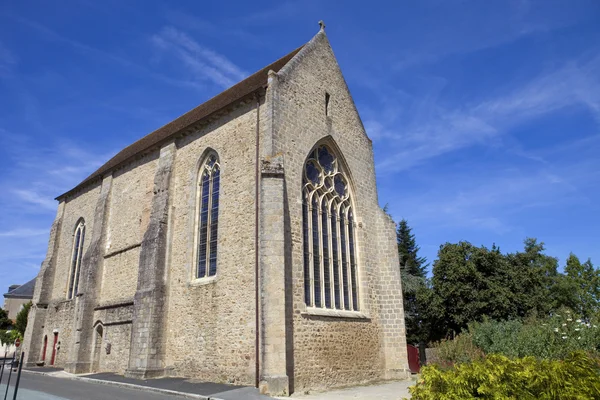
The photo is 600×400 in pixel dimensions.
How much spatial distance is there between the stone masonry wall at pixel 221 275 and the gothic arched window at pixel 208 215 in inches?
10.2

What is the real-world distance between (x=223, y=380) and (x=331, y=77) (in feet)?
38.9

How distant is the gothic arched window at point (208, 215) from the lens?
46.9ft

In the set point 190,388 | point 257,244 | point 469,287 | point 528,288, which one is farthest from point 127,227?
point 528,288

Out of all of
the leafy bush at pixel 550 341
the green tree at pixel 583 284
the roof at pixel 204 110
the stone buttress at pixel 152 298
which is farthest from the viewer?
the green tree at pixel 583 284

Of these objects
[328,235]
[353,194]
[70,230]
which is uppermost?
[70,230]

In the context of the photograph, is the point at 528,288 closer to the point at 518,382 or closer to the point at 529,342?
the point at 529,342

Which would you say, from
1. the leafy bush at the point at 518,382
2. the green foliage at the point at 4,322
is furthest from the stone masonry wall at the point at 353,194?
the green foliage at the point at 4,322

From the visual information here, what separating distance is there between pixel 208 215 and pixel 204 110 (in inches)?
234

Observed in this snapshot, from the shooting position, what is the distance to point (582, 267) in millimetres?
34781

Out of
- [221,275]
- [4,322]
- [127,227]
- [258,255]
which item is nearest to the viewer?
[258,255]

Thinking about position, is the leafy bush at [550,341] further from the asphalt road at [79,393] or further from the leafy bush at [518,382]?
the asphalt road at [79,393]

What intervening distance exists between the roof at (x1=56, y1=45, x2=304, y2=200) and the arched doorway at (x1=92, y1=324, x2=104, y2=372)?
25.2 ft

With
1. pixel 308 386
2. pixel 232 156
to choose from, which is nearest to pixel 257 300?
pixel 308 386

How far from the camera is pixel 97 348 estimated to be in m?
17.6
